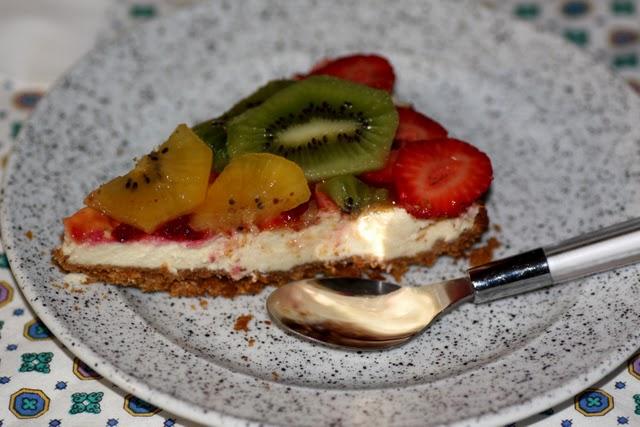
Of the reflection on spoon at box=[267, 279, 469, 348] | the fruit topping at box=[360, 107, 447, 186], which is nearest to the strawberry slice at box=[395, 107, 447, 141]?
the fruit topping at box=[360, 107, 447, 186]

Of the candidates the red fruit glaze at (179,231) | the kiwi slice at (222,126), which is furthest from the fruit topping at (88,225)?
the kiwi slice at (222,126)

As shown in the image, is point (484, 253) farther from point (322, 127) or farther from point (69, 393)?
point (69, 393)

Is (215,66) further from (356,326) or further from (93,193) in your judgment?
(356,326)

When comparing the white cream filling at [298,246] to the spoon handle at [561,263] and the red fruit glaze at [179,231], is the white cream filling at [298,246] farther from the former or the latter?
the spoon handle at [561,263]

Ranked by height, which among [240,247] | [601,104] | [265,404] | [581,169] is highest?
[601,104]

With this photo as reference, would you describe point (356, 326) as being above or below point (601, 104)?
below

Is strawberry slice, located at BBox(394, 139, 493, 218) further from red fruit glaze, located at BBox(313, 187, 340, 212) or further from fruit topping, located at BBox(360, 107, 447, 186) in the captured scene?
red fruit glaze, located at BBox(313, 187, 340, 212)

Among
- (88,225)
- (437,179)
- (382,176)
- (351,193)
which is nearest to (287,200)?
(351,193)

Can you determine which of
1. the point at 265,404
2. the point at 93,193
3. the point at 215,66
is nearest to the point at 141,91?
the point at 215,66
